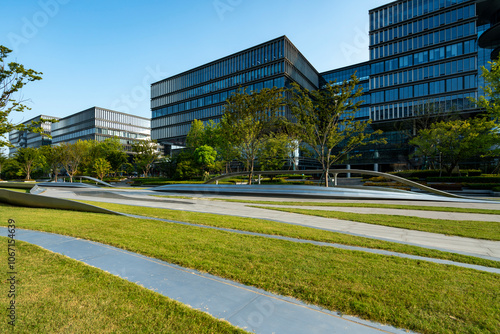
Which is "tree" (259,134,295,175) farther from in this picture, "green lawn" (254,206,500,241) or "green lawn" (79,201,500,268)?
"green lawn" (79,201,500,268)

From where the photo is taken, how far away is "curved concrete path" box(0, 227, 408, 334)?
2584mm

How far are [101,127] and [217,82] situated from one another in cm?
6010

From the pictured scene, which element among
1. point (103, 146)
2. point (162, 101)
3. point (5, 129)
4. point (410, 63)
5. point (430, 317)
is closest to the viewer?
point (430, 317)

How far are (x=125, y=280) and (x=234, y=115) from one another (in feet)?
72.3

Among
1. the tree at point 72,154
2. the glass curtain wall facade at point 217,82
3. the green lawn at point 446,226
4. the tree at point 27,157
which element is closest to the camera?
the green lawn at point 446,226

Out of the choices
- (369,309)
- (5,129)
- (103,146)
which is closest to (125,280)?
(369,309)

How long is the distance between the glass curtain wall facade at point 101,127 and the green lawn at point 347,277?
102 meters

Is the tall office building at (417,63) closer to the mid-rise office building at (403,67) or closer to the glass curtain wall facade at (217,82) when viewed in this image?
the mid-rise office building at (403,67)

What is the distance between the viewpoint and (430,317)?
269 cm

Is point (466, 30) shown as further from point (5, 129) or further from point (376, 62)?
point (5, 129)

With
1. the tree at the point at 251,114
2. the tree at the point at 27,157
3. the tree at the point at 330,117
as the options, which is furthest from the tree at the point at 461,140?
the tree at the point at 27,157

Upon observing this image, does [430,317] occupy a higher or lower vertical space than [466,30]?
lower

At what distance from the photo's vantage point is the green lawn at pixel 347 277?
276 cm

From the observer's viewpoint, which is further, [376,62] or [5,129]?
[376,62]
